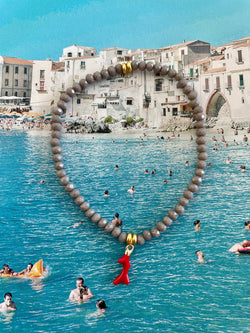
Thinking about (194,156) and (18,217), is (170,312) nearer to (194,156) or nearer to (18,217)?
(194,156)

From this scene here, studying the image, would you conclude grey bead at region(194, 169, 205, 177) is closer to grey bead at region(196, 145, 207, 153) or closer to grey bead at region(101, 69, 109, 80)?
grey bead at region(196, 145, 207, 153)

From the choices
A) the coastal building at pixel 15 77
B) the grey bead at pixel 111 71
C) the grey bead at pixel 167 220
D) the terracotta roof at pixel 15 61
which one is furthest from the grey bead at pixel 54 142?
the terracotta roof at pixel 15 61

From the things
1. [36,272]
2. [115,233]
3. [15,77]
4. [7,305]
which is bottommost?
[7,305]

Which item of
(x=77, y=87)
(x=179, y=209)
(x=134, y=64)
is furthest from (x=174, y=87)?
(x=179, y=209)

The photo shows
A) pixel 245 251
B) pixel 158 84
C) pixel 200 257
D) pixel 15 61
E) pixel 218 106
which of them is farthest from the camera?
pixel 15 61

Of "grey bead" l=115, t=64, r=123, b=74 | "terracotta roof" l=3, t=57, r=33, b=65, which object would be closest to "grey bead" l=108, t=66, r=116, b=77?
"grey bead" l=115, t=64, r=123, b=74

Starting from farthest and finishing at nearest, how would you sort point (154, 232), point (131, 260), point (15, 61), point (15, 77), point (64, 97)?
point (15, 61)
point (15, 77)
point (131, 260)
point (154, 232)
point (64, 97)

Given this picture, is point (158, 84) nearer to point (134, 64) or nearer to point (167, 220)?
point (134, 64)
